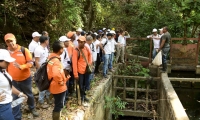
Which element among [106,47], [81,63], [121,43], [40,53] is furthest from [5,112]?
[121,43]

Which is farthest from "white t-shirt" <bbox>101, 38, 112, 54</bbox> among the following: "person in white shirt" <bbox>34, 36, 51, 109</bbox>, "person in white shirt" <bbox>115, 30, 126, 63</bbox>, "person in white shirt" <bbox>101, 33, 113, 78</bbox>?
"person in white shirt" <bbox>34, 36, 51, 109</bbox>

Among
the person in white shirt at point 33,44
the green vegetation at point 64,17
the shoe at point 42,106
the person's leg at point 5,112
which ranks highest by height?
the green vegetation at point 64,17

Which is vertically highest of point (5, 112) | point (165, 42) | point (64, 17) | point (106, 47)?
point (64, 17)

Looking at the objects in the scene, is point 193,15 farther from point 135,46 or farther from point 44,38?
point 44,38

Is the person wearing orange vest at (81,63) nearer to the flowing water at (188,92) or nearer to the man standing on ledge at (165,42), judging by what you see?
the man standing on ledge at (165,42)

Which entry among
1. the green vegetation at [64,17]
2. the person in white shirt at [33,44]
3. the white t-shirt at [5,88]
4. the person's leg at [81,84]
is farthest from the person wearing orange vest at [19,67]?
the green vegetation at [64,17]

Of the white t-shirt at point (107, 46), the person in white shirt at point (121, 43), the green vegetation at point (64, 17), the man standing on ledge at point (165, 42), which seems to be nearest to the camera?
the man standing on ledge at point (165, 42)

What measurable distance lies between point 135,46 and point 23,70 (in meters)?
9.06

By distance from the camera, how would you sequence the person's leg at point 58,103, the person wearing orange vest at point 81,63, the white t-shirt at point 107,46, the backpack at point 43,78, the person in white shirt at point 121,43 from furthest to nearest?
the person in white shirt at point 121,43, the white t-shirt at point 107,46, the person wearing orange vest at point 81,63, the person's leg at point 58,103, the backpack at point 43,78

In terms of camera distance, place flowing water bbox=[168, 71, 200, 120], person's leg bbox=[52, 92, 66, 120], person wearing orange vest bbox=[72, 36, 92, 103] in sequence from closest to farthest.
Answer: person's leg bbox=[52, 92, 66, 120], person wearing orange vest bbox=[72, 36, 92, 103], flowing water bbox=[168, 71, 200, 120]

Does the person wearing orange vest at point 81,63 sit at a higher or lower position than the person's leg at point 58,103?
higher

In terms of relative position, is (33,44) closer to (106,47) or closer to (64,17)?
(106,47)

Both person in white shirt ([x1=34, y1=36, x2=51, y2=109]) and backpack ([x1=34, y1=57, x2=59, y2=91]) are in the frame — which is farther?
person in white shirt ([x1=34, y1=36, x2=51, y2=109])

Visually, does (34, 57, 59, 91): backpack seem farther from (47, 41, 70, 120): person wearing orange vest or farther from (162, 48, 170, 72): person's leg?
(162, 48, 170, 72): person's leg
